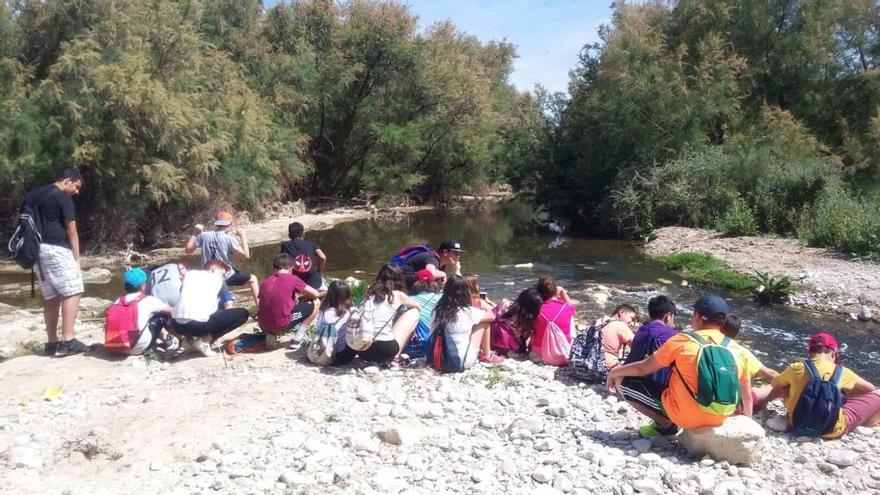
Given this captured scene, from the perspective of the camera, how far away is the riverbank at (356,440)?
457 centimetres

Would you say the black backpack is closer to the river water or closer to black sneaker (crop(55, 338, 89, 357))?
black sneaker (crop(55, 338, 89, 357))

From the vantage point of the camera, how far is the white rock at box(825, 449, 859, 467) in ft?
16.4

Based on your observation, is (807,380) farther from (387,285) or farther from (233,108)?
(233,108)

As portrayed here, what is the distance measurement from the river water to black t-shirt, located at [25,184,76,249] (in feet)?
23.8

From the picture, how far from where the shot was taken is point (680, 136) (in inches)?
930

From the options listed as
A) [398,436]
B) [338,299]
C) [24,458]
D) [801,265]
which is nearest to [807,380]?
[398,436]

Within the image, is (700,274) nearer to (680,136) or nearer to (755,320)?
(755,320)

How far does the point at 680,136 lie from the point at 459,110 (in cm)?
1485

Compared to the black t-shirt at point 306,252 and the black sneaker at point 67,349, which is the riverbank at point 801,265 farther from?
the black sneaker at point 67,349

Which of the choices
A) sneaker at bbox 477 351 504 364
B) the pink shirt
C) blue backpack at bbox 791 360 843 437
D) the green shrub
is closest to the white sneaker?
sneaker at bbox 477 351 504 364

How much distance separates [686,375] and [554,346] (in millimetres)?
2577

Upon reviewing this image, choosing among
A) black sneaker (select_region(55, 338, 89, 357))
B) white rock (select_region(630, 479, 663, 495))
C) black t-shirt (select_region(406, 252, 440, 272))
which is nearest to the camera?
white rock (select_region(630, 479, 663, 495))

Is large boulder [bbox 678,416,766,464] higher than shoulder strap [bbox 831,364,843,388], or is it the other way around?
shoulder strap [bbox 831,364,843,388]

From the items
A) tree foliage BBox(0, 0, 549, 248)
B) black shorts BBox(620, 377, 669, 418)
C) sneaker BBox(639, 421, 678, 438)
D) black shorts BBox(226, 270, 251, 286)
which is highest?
tree foliage BBox(0, 0, 549, 248)
